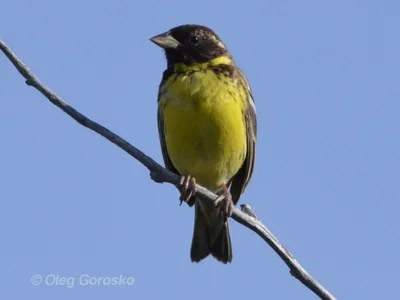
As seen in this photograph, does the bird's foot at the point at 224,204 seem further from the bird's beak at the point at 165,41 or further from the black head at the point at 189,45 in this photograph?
the bird's beak at the point at 165,41

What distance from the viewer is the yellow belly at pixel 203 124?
650 centimetres

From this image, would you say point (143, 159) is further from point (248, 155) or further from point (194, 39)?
point (194, 39)

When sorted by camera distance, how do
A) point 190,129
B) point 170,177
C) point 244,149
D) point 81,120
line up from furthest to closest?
point 244,149 < point 190,129 < point 170,177 < point 81,120

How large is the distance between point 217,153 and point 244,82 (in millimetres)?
794

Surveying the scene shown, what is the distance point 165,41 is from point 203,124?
106 cm

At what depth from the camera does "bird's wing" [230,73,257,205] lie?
7047 mm

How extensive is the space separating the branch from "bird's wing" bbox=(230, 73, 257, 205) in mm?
1897

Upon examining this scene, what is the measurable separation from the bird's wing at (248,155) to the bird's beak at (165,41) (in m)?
0.68

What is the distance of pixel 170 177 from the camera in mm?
5273

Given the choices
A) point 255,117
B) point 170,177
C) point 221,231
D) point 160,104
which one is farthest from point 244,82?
point 170,177

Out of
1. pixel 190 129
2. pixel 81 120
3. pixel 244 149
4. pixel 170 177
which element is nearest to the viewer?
pixel 81 120

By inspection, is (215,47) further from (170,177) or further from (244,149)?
(170,177)

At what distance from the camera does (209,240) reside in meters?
7.36

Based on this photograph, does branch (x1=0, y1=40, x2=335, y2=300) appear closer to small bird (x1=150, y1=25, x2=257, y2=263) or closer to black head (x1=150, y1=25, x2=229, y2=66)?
small bird (x1=150, y1=25, x2=257, y2=263)
